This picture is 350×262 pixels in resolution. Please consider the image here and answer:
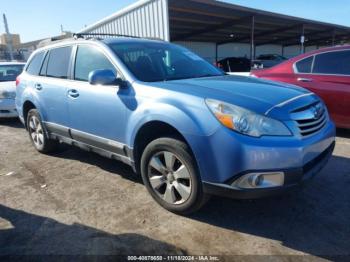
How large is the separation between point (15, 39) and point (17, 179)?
199ft

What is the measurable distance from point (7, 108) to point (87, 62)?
16.8ft

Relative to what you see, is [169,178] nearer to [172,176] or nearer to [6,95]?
[172,176]

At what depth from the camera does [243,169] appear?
2.49 m

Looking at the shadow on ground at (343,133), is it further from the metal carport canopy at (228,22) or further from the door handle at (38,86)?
the metal carport canopy at (228,22)

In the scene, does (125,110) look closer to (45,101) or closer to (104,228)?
(104,228)

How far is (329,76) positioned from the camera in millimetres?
5414

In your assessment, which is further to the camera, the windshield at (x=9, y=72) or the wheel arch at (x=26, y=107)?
the windshield at (x=9, y=72)

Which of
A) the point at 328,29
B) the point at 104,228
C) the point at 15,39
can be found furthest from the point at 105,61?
the point at 15,39

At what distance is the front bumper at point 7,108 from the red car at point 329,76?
256 inches

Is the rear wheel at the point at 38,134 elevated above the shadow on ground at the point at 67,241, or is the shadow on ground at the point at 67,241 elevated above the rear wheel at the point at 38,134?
the rear wheel at the point at 38,134

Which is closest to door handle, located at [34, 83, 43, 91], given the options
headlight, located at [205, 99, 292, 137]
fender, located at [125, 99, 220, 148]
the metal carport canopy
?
fender, located at [125, 99, 220, 148]

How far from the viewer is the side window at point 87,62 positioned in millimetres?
3711

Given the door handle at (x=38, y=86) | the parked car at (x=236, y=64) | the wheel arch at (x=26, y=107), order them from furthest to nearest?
the parked car at (x=236, y=64) < the wheel arch at (x=26, y=107) < the door handle at (x=38, y=86)

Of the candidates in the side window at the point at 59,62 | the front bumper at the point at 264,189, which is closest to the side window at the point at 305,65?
the front bumper at the point at 264,189
